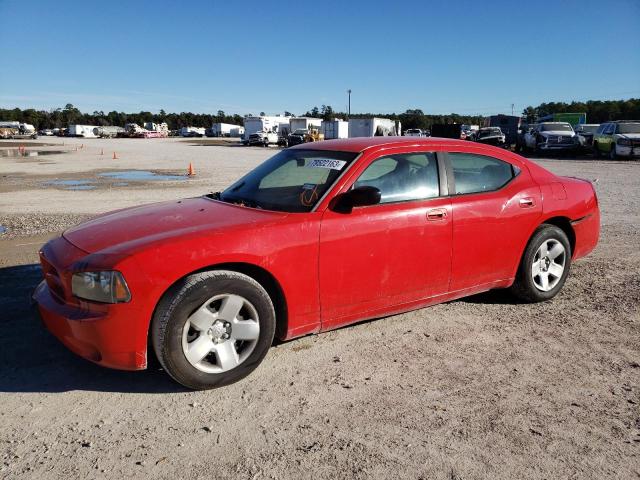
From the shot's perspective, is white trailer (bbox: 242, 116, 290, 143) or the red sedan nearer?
the red sedan

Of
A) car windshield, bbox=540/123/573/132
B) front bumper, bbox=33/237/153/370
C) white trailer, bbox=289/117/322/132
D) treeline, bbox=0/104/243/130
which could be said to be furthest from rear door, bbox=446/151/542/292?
treeline, bbox=0/104/243/130

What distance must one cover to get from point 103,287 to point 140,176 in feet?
54.0

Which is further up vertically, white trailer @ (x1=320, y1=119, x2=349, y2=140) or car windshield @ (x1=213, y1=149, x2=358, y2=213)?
white trailer @ (x1=320, y1=119, x2=349, y2=140)

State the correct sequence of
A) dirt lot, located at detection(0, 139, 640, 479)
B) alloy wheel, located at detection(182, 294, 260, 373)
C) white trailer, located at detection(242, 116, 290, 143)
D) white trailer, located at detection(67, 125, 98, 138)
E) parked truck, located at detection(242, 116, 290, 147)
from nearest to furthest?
dirt lot, located at detection(0, 139, 640, 479) < alloy wheel, located at detection(182, 294, 260, 373) < parked truck, located at detection(242, 116, 290, 147) < white trailer, located at detection(242, 116, 290, 143) < white trailer, located at detection(67, 125, 98, 138)

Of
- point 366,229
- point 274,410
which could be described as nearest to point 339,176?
point 366,229

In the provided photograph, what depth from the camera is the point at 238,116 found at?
16088cm

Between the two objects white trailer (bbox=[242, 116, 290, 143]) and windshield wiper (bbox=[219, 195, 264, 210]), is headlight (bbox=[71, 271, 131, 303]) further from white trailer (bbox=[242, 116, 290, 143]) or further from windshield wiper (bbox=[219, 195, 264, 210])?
white trailer (bbox=[242, 116, 290, 143])

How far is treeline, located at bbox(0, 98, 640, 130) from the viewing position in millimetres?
102856

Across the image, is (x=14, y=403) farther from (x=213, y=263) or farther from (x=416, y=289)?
(x=416, y=289)

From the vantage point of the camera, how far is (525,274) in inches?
182

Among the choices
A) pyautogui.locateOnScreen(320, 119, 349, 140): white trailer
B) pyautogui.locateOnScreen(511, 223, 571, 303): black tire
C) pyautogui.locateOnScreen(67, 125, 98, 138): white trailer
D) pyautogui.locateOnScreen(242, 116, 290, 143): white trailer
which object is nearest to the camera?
pyautogui.locateOnScreen(511, 223, 571, 303): black tire

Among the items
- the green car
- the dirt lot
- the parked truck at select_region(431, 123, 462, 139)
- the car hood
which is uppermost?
the parked truck at select_region(431, 123, 462, 139)

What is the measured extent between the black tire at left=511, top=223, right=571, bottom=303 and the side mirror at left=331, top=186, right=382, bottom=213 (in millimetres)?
1784

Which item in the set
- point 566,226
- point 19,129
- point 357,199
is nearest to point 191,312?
point 357,199
